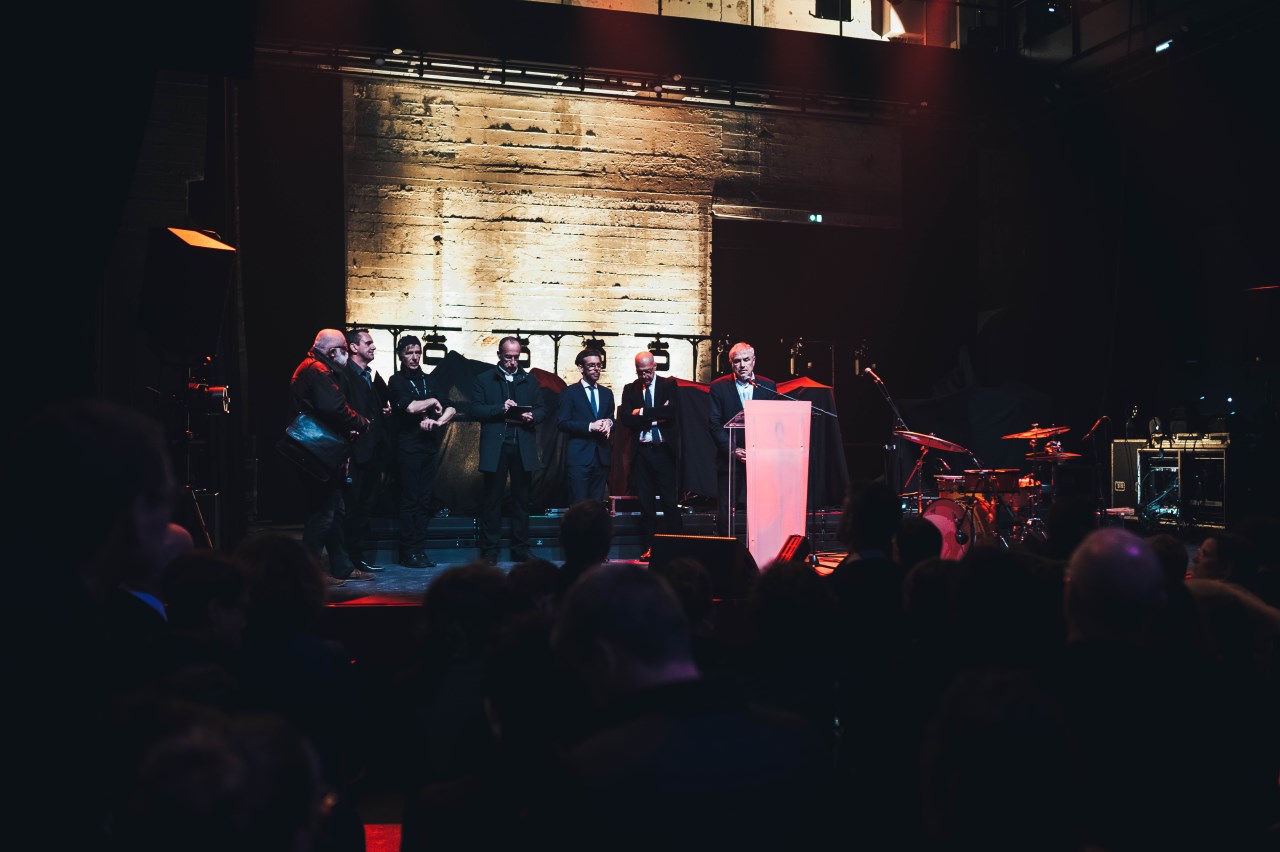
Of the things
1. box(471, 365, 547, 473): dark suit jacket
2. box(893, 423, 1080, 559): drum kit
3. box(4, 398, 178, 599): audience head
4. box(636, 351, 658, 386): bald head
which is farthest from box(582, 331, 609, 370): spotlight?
box(4, 398, 178, 599): audience head

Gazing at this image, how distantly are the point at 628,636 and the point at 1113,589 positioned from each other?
111 cm

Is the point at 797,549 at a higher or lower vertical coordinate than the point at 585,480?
lower

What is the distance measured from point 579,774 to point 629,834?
0.33 feet

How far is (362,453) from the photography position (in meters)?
6.88

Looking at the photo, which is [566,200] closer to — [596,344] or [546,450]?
[596,344]

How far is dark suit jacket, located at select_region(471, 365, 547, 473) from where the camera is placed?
764cm

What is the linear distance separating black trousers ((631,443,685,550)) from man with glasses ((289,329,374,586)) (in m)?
2.23

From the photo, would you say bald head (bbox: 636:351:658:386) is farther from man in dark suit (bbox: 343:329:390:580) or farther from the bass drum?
the bass drum

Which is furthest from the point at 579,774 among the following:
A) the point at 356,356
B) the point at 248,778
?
the point at 356,356

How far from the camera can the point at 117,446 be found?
133 centimetres

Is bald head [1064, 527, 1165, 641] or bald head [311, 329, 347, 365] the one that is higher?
bald head [311, 329, 347, 365]

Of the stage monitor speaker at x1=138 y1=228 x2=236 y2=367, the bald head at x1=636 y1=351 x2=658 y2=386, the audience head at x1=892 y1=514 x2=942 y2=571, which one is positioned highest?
the stage monitor speaker at x1=138 y1=228 x2=236 y2=367

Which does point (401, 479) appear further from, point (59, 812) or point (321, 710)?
point (59, 812)

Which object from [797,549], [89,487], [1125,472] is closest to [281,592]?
[89,487]
